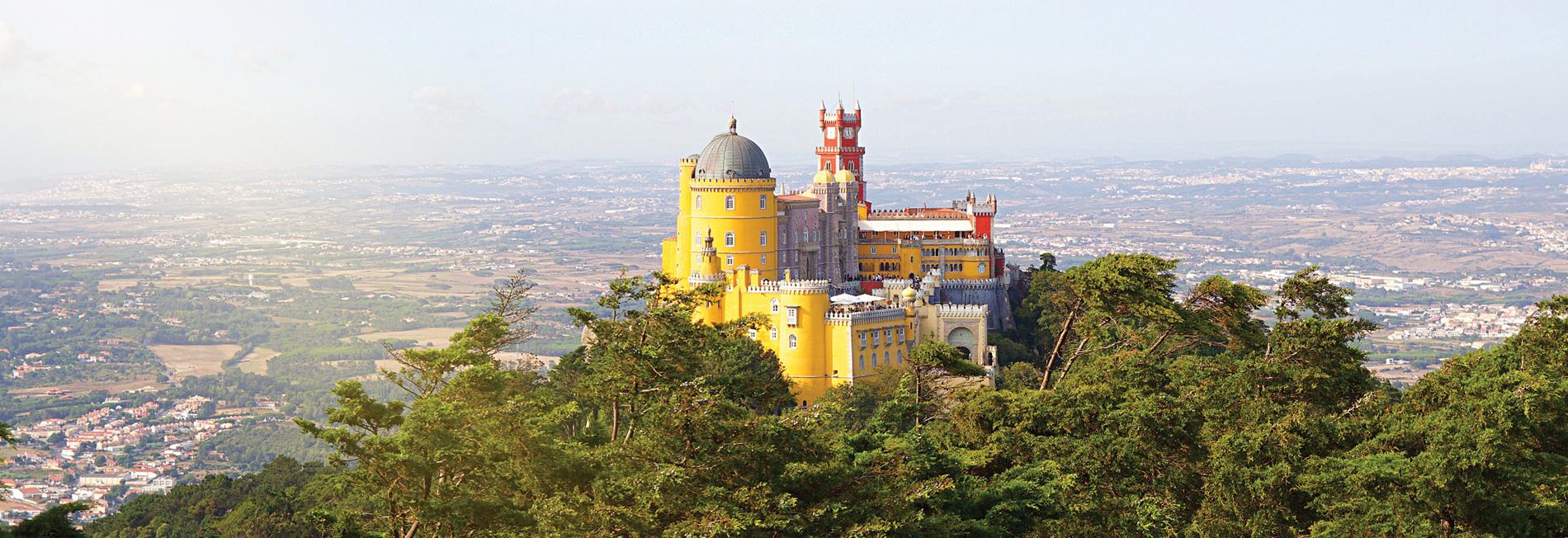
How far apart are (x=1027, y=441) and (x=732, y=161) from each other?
108 feet

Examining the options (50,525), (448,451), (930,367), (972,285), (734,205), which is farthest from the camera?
(972,285)

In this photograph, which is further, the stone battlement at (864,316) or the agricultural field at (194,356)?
the agricultural field at (194,356)

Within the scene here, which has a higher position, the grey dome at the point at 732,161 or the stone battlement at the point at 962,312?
the grey dome at the point at 732,161

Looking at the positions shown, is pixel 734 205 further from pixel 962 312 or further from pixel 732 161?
pixel 962 312

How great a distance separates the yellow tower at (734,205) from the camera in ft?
220

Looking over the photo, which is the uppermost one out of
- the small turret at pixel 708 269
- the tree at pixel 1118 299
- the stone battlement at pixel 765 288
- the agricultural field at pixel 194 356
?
the tree at pixel 1118 299

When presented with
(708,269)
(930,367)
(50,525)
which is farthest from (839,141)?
(50,525)

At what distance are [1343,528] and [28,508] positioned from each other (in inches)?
3673

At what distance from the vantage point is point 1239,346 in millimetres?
Answer: 40844

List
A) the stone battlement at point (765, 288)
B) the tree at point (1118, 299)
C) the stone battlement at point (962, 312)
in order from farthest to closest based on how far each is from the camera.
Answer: the stone battlement at point (962, 312)
the stone battlement at point (765, 288)
the tree at point (1118, 299)

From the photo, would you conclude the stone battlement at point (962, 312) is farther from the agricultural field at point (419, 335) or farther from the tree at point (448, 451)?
the agricultural field at point (419, 335)

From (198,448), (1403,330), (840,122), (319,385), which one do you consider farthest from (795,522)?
(1403,330)

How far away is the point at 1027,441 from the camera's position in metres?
36.2

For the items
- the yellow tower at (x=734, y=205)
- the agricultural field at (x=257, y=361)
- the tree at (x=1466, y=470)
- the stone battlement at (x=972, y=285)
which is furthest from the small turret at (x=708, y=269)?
the agricultural field at (x=257, y=361)
